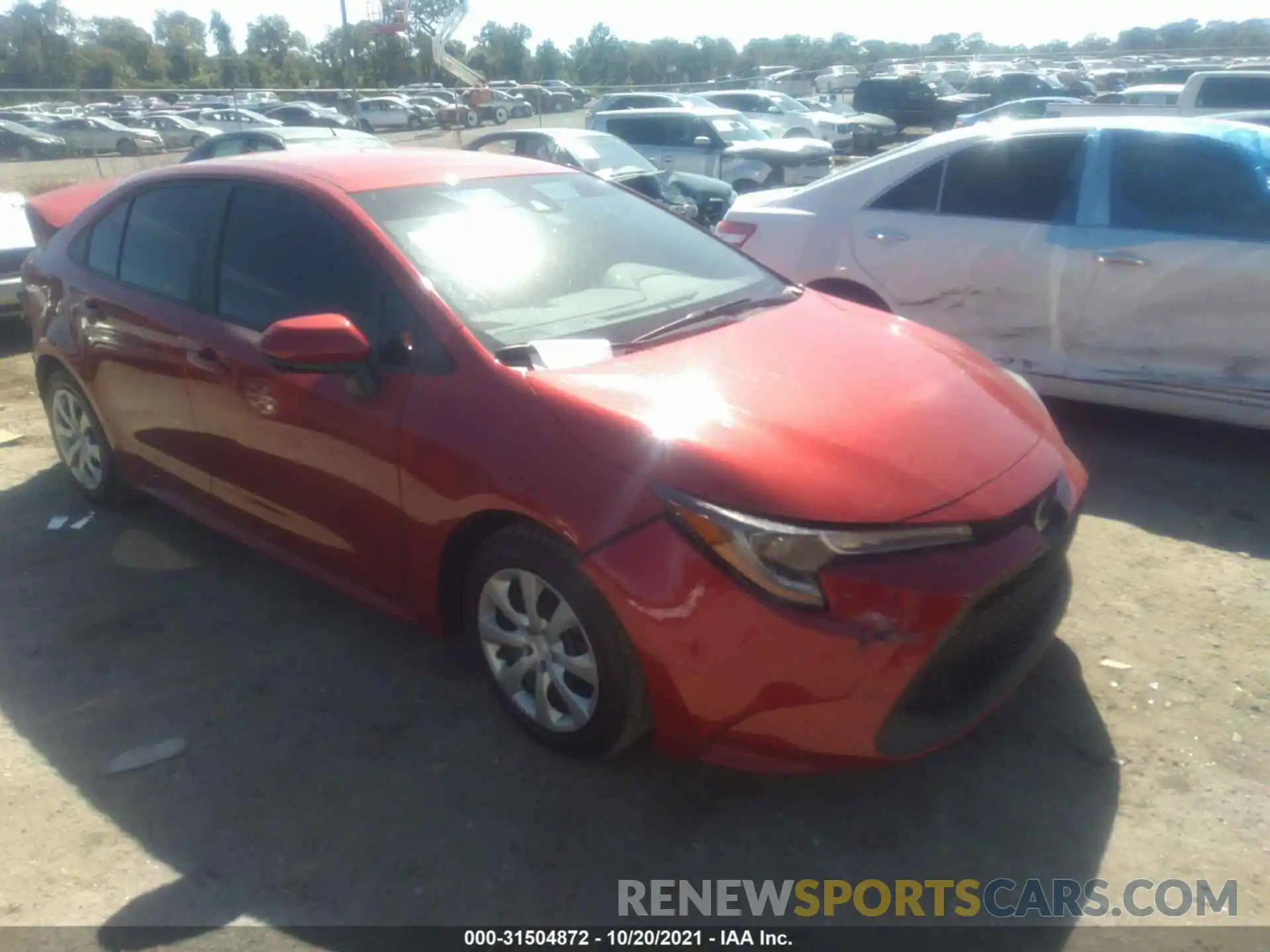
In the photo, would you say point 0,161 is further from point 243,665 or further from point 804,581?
point 804,581

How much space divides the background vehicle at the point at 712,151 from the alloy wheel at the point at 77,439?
400 inches

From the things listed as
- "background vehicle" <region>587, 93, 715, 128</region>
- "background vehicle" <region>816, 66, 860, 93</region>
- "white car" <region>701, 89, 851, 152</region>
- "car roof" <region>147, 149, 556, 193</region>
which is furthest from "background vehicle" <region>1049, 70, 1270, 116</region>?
"background vehicle" <region>816, 66, 860, 93</region>

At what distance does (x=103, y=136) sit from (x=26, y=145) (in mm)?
3306

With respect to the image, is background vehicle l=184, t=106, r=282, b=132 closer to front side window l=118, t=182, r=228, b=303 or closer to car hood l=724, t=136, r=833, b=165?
car hood l=724, t=136, r=833, b=165

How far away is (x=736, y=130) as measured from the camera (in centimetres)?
1761

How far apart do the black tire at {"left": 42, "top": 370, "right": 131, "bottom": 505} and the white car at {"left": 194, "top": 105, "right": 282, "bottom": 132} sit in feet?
88.4

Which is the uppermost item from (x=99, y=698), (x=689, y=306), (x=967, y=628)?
(x=689, y=306)

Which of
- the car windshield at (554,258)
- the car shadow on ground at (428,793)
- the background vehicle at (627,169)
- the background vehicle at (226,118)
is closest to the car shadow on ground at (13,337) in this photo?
the background vehicle at (627,169)

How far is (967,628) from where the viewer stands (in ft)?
8.62

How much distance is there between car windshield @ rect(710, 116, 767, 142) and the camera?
56.3 feet

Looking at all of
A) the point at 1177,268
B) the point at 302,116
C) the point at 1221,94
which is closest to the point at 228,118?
the point at 302,116

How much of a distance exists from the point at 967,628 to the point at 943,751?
668 millimetres

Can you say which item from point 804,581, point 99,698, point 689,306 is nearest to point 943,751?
point 804,581

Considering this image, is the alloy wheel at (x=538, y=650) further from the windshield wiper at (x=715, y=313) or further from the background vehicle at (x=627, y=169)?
the background vehicle at (x=627, y=169)
